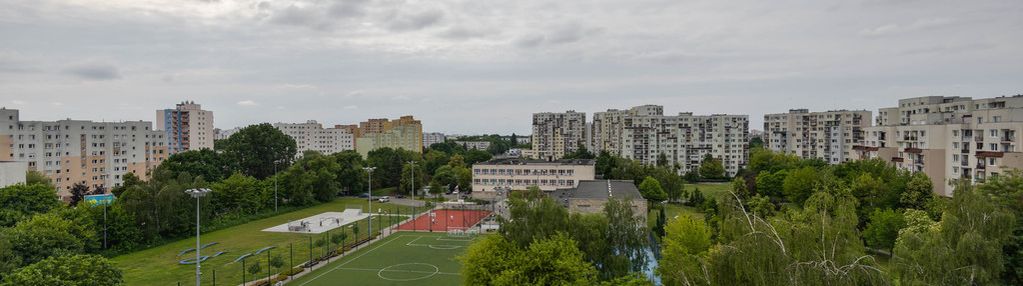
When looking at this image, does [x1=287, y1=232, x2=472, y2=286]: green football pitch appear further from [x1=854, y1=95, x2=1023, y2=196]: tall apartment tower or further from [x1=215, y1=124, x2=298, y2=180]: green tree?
[x1=215, y1=124, x2=298, y2=180]: green tree

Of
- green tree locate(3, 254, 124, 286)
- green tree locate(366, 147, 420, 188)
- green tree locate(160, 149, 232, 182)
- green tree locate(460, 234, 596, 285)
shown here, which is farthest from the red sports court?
green tree locate(3, 254, 124, 286)

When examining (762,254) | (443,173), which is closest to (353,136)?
(443,173)

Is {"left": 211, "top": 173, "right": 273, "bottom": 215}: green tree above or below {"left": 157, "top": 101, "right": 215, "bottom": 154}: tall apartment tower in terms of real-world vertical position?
below

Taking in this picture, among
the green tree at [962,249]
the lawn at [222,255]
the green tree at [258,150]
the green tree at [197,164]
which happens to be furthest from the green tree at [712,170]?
the green tree at [962,249]

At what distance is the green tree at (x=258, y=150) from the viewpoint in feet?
206

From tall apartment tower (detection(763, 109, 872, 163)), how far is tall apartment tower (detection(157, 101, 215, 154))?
86.6 metres

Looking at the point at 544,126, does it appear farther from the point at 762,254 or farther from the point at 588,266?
the point at 762,254

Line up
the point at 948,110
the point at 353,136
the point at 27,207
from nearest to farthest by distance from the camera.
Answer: the point at 27,207 → the point at 948,110 → the point at 353,136

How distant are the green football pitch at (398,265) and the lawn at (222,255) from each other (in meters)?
2.09

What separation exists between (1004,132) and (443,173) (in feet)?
163

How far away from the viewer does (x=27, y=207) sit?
33.6 metres

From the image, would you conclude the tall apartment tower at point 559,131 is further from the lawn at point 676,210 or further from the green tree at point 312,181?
the green tree at point 312,181

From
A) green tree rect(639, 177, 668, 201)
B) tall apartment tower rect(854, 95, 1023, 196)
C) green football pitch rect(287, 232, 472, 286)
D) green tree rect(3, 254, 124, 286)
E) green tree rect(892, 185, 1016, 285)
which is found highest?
tall apartment tower rect(854, 95, 1023, 196)

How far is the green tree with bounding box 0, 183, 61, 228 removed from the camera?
3328 cm
